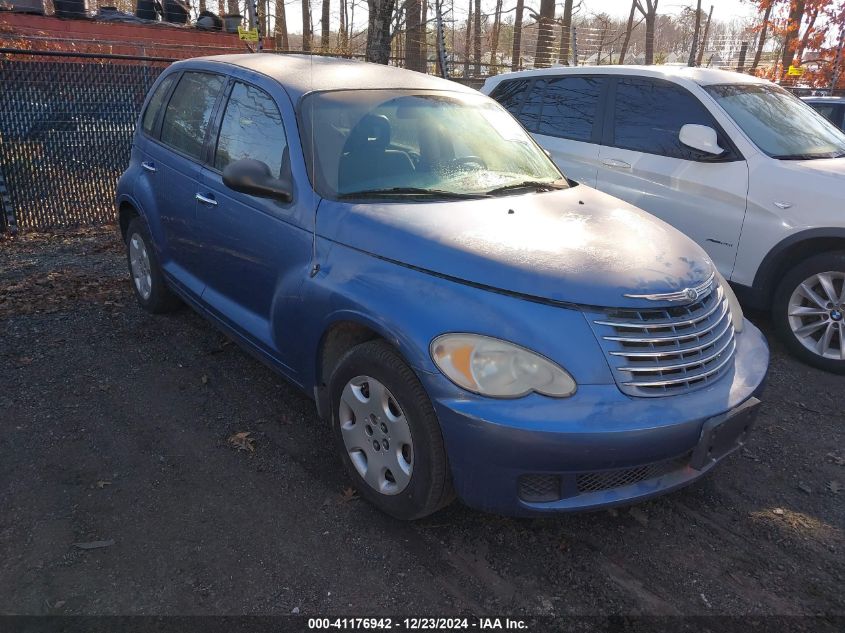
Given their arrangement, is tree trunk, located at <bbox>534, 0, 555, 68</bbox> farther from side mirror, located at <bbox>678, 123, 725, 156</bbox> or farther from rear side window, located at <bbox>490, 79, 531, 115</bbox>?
side mirror, located at <bbox>678, 123, 725, 156</bbox>

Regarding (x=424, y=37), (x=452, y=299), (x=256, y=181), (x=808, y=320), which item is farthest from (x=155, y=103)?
(x=424, y=37)

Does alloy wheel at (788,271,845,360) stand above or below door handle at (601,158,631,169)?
below

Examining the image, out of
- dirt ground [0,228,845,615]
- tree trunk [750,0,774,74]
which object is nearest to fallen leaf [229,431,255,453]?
dirt ground [0,228,845,615]

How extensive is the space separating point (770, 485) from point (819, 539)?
403mm

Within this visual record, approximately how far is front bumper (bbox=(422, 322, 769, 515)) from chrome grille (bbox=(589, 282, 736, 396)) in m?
0.06

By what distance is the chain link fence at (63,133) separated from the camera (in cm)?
720

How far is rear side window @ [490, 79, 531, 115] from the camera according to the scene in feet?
21.3

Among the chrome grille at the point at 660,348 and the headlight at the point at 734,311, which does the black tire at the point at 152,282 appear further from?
the headlight at the point at 734,311

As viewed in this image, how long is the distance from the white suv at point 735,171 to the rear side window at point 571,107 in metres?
0.01

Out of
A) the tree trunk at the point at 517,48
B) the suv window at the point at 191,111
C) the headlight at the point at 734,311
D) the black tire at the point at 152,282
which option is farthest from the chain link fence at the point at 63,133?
the tree trunk at the point at 517,48

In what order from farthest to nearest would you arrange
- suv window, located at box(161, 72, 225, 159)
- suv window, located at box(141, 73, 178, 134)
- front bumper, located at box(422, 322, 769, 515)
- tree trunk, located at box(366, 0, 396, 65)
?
tree trunk, located at box(366, 0, 396, 65) → suv window, located at box(141, 73, 178, 134) → suv window, located at box(161, 72, 225, 159) → front bumper, located at box(422, 322, 769, 515)

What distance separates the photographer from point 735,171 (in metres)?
4.85

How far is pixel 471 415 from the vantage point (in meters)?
2.36

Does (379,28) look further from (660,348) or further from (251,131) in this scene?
(660,348)
